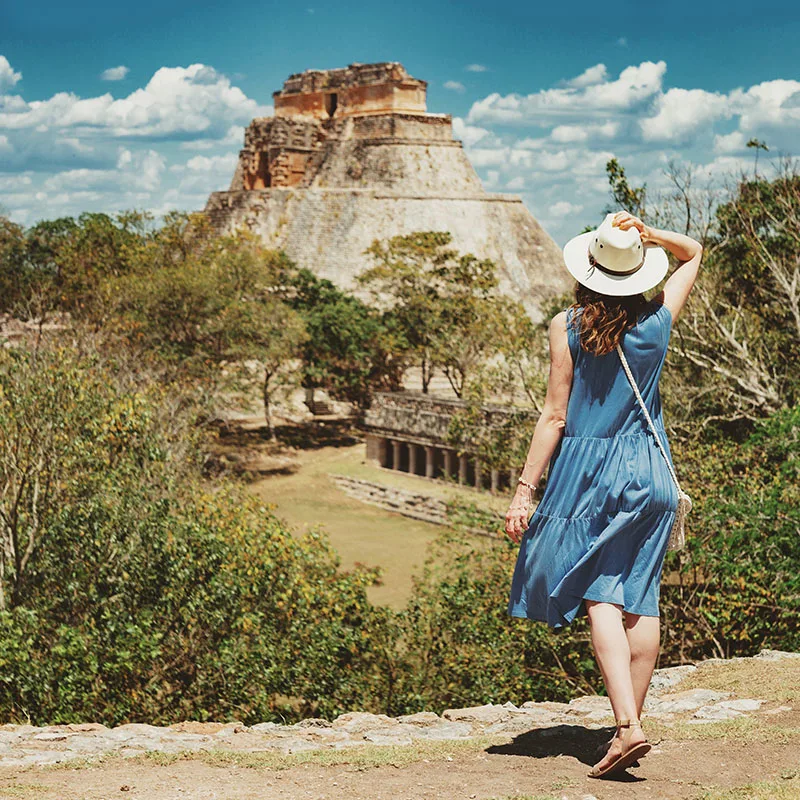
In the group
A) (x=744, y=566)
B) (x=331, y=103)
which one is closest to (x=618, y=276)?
(x=744, y=566)

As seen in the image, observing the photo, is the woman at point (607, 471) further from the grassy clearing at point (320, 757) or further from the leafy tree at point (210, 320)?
the leafy tree at point (210, 320)

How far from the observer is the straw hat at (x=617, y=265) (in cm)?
439

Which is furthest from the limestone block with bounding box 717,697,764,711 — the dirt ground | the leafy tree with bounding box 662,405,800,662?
the leafy tree with bounding box 662,405,800,662

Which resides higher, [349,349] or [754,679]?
[349,349]

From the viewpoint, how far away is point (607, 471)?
4418 millimetres

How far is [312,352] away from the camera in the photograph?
37094 millimetres

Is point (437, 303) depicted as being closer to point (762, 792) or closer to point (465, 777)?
point (465, 777)

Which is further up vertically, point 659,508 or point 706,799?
point 659,508

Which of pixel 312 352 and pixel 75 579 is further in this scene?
pixel 312 352

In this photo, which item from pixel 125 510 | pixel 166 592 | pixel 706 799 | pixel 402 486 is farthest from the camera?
pixel 402 486

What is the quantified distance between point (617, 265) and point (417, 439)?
25.6 m

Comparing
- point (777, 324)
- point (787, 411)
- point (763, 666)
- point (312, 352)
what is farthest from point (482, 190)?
point (763, 666)

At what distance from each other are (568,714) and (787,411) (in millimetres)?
7175

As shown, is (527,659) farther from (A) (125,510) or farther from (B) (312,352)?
(B) (312,352)
